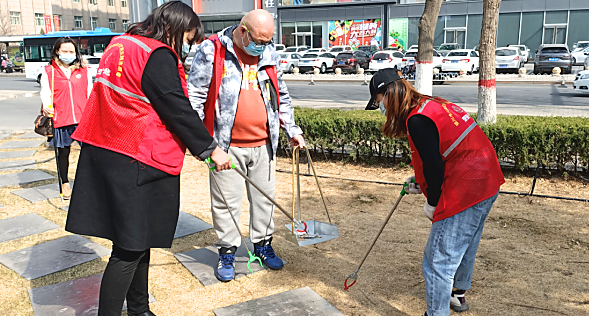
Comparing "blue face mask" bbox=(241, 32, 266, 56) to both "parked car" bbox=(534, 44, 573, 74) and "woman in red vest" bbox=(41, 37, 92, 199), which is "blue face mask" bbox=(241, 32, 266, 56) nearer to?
"woman in red vest" bbox=(41, 37, 92, 199)

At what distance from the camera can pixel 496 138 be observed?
18.2 ft

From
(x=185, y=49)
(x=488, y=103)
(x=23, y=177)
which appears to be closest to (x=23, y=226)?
(x=23, y=177)

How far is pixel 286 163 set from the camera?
681cm

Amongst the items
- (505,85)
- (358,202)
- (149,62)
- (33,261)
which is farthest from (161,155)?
(505,85)

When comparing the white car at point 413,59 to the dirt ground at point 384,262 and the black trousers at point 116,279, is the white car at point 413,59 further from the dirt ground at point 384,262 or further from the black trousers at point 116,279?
the black trousers at point 116,279

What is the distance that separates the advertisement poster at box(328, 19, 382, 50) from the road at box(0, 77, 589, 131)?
19.1 m

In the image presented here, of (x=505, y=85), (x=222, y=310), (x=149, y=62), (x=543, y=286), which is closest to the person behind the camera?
(x=149, y=62)

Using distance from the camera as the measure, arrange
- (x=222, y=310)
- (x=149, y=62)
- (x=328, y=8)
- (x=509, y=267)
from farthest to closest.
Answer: (x=328, y=8)
(x=509, y=267)
(x=222, y=310)
(x=149, y=62)

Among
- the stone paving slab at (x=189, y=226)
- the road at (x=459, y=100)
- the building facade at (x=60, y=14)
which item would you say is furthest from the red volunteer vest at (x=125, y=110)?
the building facade at (x=60, y=14)

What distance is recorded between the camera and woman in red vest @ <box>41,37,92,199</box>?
4.91m

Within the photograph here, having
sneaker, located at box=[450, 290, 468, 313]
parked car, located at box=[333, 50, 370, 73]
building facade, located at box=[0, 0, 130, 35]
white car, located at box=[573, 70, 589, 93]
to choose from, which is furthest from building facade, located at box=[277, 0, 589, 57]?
sneaker, located at box=[450, 290, 468, 313]

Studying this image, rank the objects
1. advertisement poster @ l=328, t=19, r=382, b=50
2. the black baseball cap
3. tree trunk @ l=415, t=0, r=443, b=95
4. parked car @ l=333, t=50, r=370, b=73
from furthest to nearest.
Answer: advertisement poster @ l=328, t=19, r=382, b=50 → parked car @ l=333, t=50, r=370, b=73 → tree trunk @ l=415, t=0, r=443, b=95 → the black baseball cap

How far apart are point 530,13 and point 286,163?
102 feet

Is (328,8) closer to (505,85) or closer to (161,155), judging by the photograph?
(505,85)
